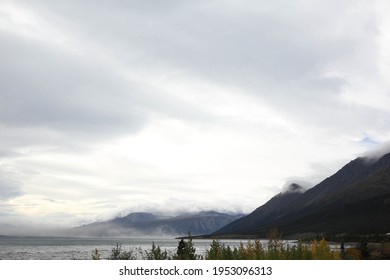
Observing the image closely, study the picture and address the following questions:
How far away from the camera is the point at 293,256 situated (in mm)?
20281
